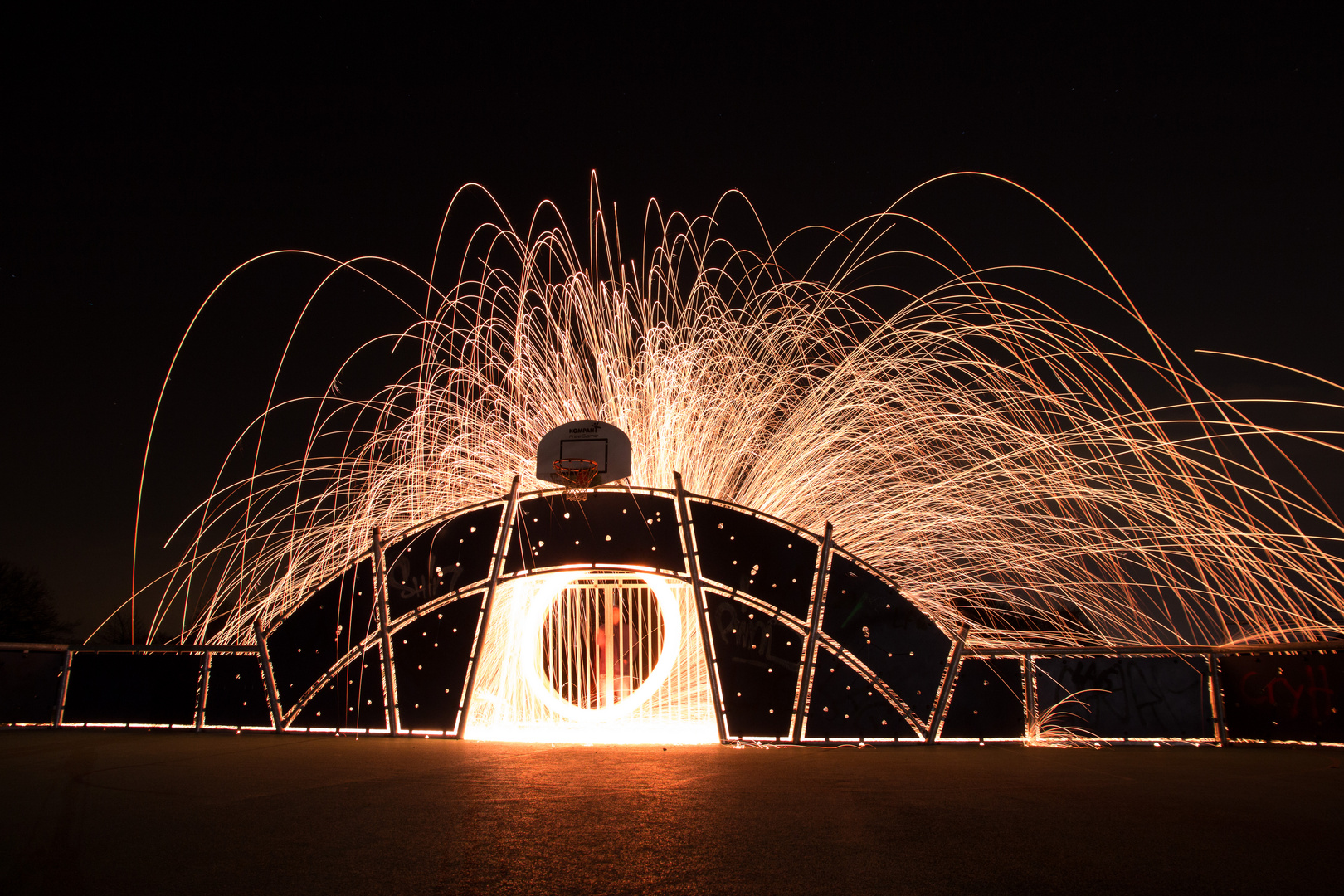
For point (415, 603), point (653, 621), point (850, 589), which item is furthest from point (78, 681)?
point (850, 589)

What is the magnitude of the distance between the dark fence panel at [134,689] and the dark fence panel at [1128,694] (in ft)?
39.3

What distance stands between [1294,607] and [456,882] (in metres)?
10.2

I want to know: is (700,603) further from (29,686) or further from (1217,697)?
(29,686)

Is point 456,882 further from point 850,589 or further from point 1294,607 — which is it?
point 1294,607

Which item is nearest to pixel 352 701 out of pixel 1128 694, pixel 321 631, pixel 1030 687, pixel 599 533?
pixel 321 631

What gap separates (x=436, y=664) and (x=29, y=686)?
6.63 m

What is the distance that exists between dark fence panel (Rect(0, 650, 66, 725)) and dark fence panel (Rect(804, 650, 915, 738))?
36.8ft

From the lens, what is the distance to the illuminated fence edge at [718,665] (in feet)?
33.5

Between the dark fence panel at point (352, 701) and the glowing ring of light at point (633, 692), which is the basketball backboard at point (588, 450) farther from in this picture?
the dark fence panel at point (352, 701)

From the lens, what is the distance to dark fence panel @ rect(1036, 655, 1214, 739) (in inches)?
401

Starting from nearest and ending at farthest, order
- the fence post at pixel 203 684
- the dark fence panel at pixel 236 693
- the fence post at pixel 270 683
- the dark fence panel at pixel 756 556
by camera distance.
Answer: the dark fence panel at pixel 756 556, the fence post at pixel 270 683, the dark fence panel at pixel 236 693, the fence post at pixel 203 684

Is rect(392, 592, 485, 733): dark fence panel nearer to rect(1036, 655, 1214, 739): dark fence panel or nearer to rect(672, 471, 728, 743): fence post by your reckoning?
rect(672, 471, 728, 743): fence post

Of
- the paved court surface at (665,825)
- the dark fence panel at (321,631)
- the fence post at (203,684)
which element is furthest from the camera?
the fence post at (203,684)

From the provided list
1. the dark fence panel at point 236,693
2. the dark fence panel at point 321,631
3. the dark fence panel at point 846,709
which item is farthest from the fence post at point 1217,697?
the dark fence panel at point 236,693
